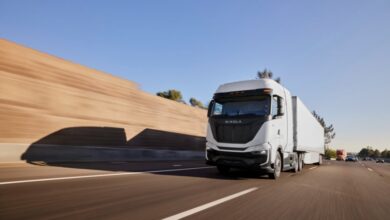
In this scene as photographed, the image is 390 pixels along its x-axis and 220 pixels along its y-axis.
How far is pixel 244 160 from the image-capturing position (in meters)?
10.9

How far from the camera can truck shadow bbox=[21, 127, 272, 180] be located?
43.6 feet

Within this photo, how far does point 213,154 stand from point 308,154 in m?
9.95

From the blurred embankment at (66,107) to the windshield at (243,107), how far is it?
294 inches

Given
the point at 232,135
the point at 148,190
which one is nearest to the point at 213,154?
the point at 232,135

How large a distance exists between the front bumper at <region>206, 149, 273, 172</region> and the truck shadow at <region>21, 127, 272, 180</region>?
0.63 m

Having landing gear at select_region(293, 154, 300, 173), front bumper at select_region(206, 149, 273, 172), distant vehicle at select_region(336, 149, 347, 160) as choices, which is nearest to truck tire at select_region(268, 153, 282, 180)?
front bumper at select_region(206, 149, 273, 172)

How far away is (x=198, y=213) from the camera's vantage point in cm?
525

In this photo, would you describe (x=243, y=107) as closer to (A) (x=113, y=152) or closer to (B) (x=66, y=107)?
(A) (x=113, y=152)

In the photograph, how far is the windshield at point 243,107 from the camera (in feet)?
36.6

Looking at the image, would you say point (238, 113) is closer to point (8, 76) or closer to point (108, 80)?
point (8, 76)

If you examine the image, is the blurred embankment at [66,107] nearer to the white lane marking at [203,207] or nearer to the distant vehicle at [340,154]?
the white lane marking at [203,207]

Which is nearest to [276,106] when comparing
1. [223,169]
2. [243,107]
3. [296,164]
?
[243,107]

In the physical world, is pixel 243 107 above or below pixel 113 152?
above

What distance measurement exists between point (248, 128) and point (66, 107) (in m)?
10.2
